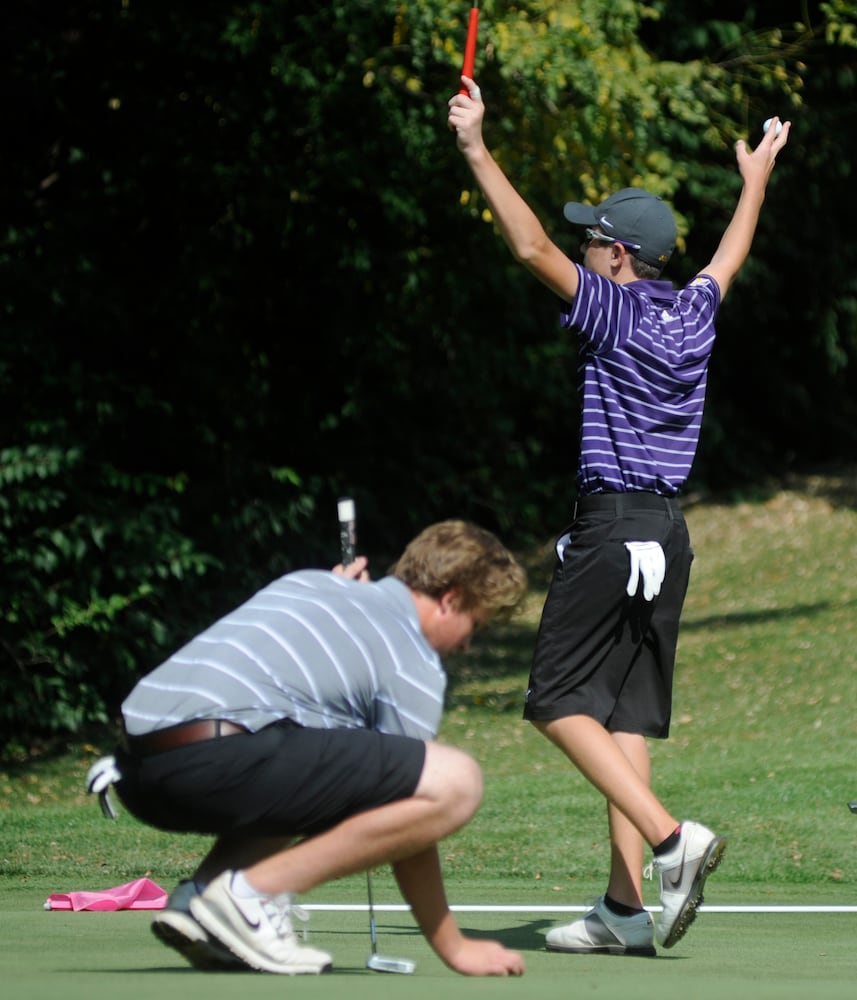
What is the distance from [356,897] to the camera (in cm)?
600

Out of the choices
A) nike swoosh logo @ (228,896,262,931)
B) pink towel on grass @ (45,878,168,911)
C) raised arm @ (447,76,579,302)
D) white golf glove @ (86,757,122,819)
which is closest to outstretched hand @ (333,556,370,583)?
white golf glove @ (86,757,122,819)

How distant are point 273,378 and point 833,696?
5.22m

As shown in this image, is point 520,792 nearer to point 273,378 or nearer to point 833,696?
point 833,696

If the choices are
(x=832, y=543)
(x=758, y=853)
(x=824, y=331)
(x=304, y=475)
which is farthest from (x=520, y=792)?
(x=824, y=331)

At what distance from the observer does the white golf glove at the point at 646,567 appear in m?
4.45

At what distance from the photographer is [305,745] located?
135 inches

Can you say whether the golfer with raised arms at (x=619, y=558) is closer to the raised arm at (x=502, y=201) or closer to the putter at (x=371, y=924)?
the raised arm at (x=502, y=201)

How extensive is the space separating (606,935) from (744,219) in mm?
2132

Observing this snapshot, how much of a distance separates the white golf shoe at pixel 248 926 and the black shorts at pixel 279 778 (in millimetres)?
139

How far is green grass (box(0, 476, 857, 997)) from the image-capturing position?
14.5 feet

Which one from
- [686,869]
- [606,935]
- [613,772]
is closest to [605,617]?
[613,772]

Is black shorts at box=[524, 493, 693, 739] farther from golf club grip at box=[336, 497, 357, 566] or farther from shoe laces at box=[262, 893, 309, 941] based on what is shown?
shoe laces at box=[262, 893, 309, 941]

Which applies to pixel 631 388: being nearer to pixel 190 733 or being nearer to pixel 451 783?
pixel 451 783

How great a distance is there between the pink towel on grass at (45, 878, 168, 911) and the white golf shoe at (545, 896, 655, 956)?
1.45 meters
